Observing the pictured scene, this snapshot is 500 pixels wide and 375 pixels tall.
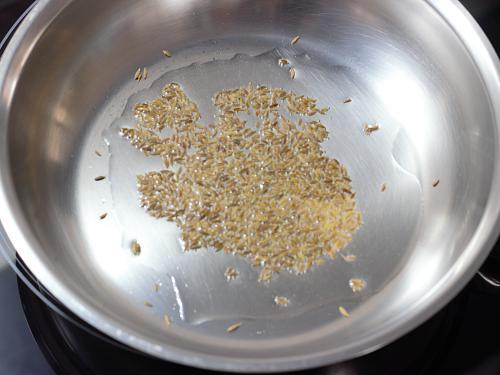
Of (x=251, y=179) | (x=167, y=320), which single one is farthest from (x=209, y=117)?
(x=167, y=320)

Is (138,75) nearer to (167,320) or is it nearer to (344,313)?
(167,320)

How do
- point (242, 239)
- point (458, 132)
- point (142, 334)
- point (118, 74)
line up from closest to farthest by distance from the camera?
point (142, 334) < point (242, 239) < point (458, 132) < point (118, 74)

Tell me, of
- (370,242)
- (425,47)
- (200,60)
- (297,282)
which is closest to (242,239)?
(297,282)

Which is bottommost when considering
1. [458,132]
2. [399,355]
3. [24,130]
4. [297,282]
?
[399,355]

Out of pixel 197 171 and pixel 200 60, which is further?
pixel 200 60

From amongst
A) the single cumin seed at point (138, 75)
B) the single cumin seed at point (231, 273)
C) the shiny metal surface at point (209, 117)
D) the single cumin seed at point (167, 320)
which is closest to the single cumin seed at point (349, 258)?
the shiny metal surface at point (209, 117)

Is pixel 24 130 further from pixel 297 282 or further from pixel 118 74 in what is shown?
pixel 297 282

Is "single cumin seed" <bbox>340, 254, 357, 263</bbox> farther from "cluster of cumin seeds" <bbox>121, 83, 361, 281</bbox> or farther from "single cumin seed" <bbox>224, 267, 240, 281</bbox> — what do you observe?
"single cumin seed" <bbox>224, 267, 240, 281</bbox>

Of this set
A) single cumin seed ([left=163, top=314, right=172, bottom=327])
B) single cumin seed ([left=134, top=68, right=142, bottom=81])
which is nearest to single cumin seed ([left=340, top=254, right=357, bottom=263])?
single cumin seed ([left=163, top=314, right=172, bottom=327])

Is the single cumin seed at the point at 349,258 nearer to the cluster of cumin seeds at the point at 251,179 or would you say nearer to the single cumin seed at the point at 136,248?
the cluster of cumin seeds at the point at 251,179
